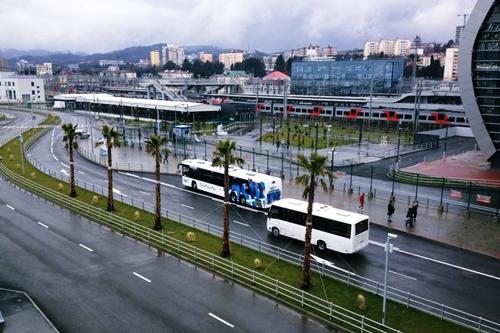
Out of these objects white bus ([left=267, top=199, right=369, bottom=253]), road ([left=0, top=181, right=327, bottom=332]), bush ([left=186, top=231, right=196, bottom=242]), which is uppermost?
white bus ([left=267, top=199, right=369, bottom=253])

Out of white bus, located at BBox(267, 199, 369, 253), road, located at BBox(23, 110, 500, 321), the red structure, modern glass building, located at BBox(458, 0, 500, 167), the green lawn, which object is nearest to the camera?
the green lawn

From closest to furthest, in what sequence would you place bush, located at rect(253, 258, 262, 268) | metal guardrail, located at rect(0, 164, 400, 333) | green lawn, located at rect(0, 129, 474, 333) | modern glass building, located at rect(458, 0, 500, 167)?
green lawn, located at rect(0, 129, 474, 333) → metal guardrail, located at rect(0, 164, 400, 333) → bush, located at rect(253, 258, 262, 268) → modern glass building, located at rect(458, 0, 500, 167)

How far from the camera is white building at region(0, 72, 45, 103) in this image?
17379 centimetres

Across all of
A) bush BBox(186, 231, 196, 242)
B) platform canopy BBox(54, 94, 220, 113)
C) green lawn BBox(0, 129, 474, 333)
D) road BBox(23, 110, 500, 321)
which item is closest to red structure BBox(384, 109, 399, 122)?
platform canopy BBox(54, 94, 220, 113)

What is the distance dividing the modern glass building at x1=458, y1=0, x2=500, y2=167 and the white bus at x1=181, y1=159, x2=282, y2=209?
32.4 m

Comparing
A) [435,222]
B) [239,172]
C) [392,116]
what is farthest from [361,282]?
[392,116]

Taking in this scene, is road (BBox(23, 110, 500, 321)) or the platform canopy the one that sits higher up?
the platform canopy

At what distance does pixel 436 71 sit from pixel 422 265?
192 metres

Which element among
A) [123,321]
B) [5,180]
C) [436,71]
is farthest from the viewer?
[436,71]

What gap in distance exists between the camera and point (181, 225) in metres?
32.7

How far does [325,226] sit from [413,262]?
574 centimetres

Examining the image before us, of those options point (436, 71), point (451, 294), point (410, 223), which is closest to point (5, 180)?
point (410, 223)

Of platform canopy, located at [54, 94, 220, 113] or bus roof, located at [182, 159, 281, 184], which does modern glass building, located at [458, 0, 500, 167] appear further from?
platform canopy, located at [54, 94, 220, 113]

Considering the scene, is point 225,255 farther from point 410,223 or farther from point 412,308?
point 410,223
